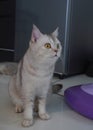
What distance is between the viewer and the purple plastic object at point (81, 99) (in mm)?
822

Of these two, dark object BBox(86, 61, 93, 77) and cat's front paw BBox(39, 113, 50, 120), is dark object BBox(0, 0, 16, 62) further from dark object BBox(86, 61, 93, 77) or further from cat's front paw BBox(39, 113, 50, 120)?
cat's front paw BBox(39, 113, 50, 120)

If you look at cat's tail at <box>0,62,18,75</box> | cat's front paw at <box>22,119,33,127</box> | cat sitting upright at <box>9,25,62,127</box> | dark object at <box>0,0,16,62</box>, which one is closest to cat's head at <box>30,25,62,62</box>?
cat sitting upright at <box>9,25,62,127</box>

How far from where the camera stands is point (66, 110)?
0.91 m

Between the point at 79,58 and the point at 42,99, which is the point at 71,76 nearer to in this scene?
the point at 79,58

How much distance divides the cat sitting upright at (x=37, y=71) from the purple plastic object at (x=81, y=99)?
12 centimetres

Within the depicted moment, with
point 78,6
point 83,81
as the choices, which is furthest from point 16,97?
point 78,6

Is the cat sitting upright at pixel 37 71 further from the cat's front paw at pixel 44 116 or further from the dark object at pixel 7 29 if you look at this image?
the dark object at pixel 7 29

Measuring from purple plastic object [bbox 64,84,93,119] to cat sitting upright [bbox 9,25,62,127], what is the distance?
118 millimetres

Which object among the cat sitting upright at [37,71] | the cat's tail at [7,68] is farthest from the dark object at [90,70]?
the cat sitting upright at [37,71]

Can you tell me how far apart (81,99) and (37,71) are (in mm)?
211

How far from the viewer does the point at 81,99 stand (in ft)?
2.82

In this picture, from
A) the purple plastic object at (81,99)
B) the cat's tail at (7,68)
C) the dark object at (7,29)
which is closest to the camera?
the purple plastic object at (81,99)

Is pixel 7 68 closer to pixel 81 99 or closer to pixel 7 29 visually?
pixel 7 29

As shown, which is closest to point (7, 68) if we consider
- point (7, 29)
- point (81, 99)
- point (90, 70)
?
point (7, 29)
